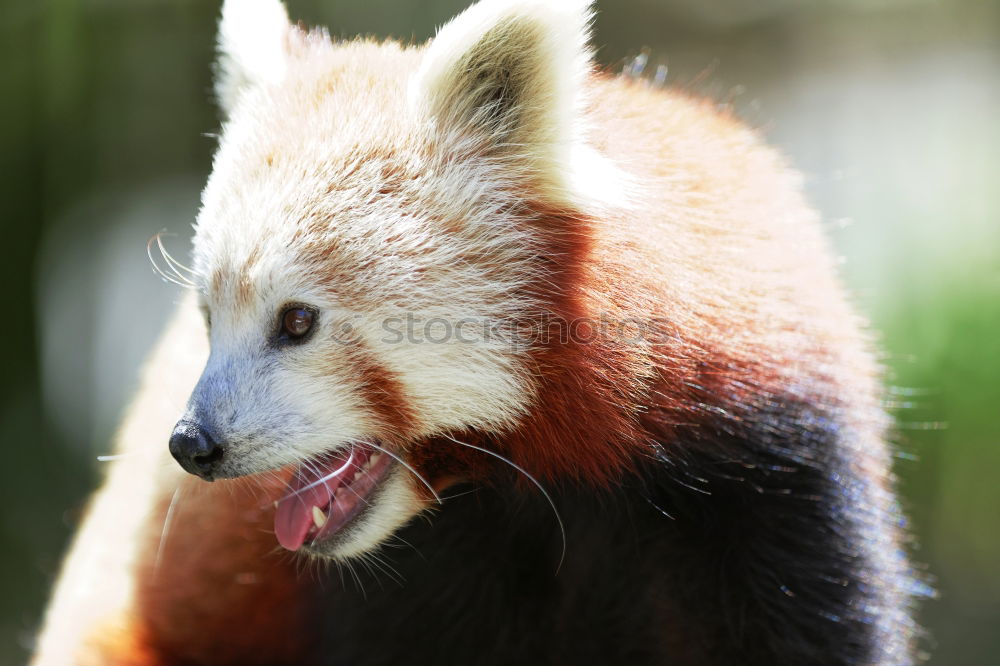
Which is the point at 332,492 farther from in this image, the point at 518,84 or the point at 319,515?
the point at 518,84

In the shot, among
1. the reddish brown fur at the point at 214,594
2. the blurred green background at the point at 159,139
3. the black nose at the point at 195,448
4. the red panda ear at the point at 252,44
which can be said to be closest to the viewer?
the black nose at the point at 195,448

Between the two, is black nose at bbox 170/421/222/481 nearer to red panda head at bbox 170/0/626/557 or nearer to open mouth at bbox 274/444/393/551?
red panda head at bbox 170/0/626/557

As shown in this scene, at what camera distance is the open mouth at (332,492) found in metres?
1.73

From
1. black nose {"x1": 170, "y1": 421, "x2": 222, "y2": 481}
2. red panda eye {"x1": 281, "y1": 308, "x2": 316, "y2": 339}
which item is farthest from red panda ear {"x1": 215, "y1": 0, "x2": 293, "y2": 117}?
black nose {"x1": 170, "y1": 421, "x2": 222, "y2": 481}

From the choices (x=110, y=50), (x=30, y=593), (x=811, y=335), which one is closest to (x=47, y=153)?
(x=110, y=50)

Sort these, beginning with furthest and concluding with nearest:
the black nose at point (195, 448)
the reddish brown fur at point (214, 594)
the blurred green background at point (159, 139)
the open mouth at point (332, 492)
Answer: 1. the blurred green background at point (159, 139)
2. the reddish brown fur at point (214, 594)
3. the open mouth at point (332, 492)
4. the black nose at point (195, 448)

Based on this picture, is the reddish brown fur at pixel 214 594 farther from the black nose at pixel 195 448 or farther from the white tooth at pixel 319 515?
the black nose at pixel 195 448

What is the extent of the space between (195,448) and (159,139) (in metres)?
4.60

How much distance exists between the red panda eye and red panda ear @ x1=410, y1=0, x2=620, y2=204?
1.37 feet

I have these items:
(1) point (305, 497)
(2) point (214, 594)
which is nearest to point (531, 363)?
(1) point (305, 497)

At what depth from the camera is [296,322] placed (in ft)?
5.31

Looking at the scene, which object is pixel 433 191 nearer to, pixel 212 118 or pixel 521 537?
pixel 521 537

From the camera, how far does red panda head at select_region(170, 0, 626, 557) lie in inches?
63.0

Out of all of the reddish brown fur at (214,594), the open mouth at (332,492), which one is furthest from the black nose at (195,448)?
the reddish brown fur at (214,594)
